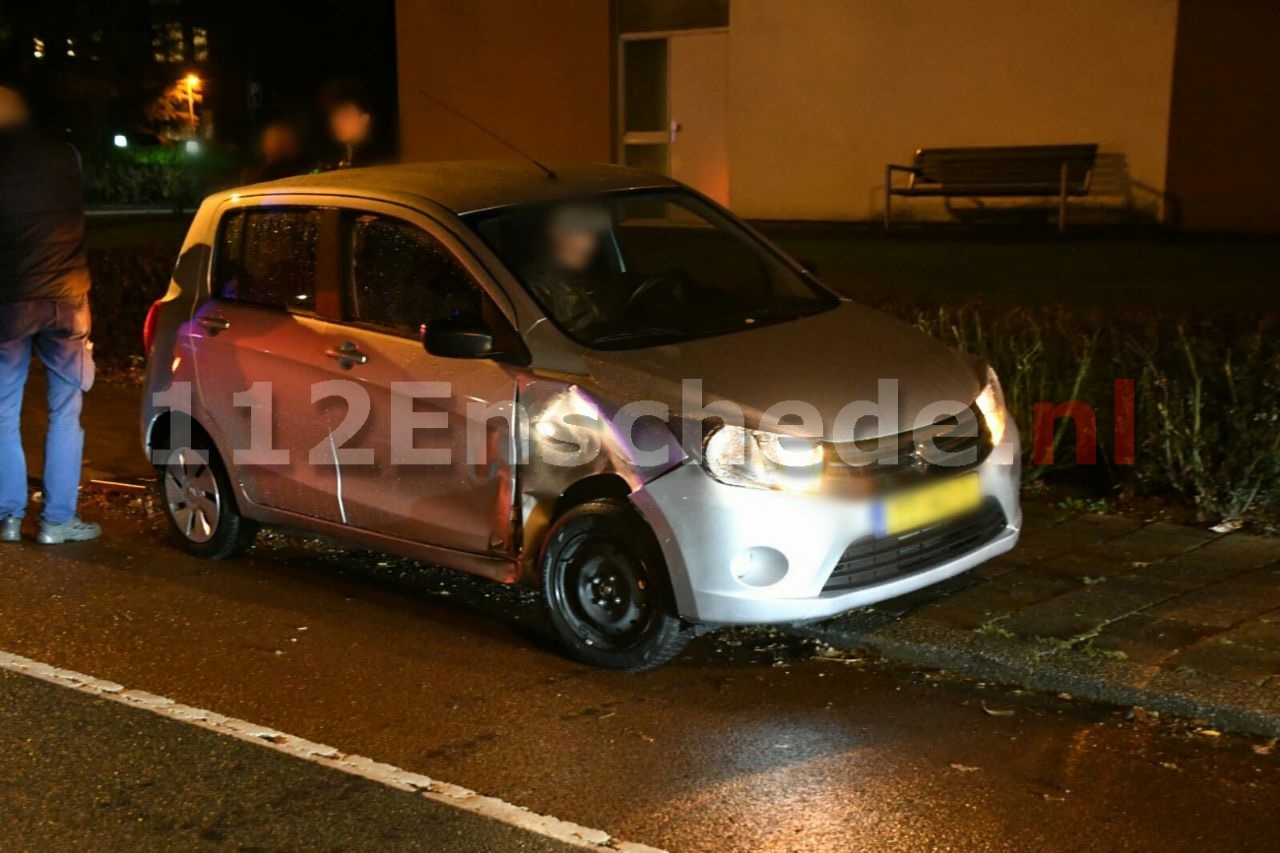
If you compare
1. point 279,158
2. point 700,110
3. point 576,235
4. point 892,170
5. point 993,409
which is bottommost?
point 993,409

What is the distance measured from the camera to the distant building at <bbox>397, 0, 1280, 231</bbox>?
14.7 metres

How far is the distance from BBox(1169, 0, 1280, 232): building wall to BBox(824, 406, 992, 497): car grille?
34.0 feet

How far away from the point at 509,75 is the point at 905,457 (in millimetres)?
15323

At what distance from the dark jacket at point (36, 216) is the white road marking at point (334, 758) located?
196cm

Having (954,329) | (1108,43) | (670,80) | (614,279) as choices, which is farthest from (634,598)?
(670,80)

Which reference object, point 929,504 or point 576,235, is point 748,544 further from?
point 576,235

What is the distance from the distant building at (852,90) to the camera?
48.2ft

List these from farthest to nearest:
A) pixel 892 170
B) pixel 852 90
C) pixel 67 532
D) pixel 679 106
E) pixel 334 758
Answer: pixel 679 106 → pixel 852 90 → pixel 892 170 → pixel 67 532 → pixel 334 758

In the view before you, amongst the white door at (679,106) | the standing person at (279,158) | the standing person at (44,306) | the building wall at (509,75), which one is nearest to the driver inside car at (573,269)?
the standing person at (44,306)

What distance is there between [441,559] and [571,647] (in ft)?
2.35

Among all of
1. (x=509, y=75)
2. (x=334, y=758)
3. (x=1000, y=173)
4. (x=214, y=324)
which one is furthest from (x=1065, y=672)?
(x=509, y=75)

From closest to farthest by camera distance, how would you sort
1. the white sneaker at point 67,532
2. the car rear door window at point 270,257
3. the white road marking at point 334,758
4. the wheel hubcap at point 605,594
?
Result: the white road marking at point 334,758, the wheel hubcap at point 605,594, the car rear door window at point 270,257, the white sneaker at point 67,532

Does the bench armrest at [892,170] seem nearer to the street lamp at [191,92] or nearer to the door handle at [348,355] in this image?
the door handle at [348,355]

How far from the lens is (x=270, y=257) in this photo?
6645mm
